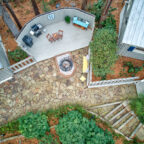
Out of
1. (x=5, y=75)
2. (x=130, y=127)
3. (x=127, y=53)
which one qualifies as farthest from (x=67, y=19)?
(x=130, y=127)

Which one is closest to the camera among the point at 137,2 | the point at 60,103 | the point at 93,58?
the point at 137,2

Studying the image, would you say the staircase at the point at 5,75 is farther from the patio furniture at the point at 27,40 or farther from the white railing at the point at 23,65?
the patio furniture at the point at 27,40

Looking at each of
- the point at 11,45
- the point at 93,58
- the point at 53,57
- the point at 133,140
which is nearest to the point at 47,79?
the point at 53,57

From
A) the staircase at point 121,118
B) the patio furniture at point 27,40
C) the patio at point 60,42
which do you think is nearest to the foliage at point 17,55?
the patio at point 60,42

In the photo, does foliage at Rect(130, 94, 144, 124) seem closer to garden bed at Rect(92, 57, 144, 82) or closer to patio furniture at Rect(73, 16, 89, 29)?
garden bed at Rect(92, 57, 144, 82)

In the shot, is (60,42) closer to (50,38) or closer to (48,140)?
(50,38)

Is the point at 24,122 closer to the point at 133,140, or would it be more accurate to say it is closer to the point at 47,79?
the point at 47,79
